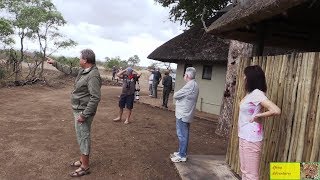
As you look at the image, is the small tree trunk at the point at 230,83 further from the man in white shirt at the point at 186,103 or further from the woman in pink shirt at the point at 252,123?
the woman in pink shirt at the point at 252,123

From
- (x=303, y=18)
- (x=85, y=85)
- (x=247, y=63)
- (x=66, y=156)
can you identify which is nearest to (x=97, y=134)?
(x=66, y=156)

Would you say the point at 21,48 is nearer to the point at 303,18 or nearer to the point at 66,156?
the point at 66,156

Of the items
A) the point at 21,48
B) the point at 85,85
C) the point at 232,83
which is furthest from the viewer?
the point at 21,48

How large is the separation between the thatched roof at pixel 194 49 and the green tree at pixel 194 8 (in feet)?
3.70

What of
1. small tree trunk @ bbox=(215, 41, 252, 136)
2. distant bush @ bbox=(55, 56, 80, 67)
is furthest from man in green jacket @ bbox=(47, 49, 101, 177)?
distant bush @ bbox=(55, 56, 80, 67)

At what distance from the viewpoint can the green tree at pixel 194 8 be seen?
18.5 m

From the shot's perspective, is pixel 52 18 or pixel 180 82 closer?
pixel 180 82

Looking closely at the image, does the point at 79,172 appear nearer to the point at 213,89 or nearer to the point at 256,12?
the point at 256,12

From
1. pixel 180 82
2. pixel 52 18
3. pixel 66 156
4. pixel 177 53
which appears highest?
pixel 52 18

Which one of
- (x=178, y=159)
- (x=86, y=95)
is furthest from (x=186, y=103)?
(x=86, y=95)

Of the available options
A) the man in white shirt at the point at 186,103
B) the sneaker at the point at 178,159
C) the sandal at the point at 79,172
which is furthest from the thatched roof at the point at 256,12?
the sandal at the point at 79,172

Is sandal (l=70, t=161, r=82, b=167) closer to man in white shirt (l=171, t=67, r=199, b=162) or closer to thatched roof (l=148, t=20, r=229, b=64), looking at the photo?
man in white shirt (l=171, t=67, r=199, b=162)

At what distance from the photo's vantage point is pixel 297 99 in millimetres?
4391

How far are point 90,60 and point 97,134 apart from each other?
343 cm
